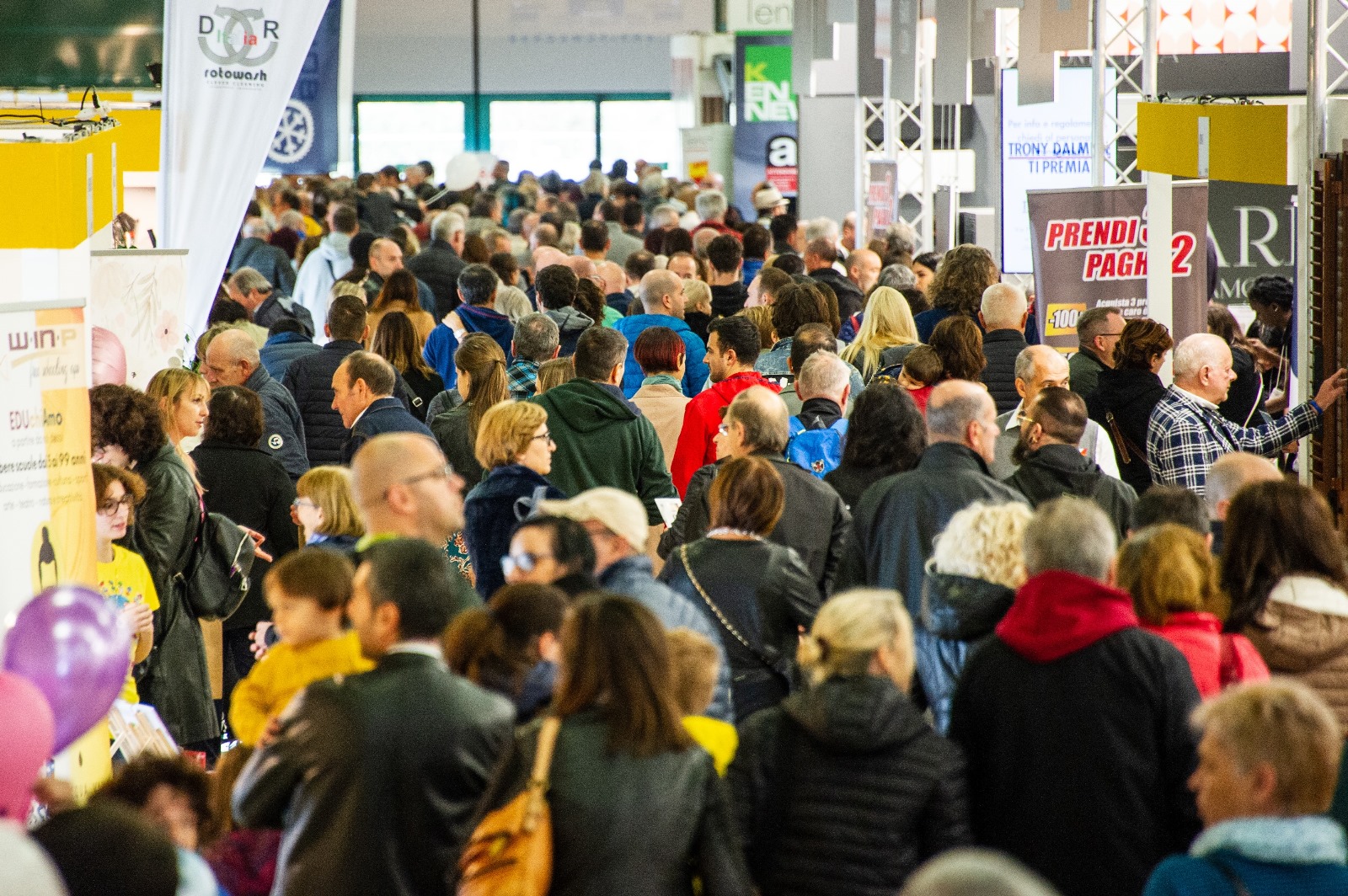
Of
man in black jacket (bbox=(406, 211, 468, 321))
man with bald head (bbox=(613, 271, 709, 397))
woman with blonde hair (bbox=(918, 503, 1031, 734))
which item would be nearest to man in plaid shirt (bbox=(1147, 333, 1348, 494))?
woman with blonde hair (bbox=(918, 503, 1031, 734))

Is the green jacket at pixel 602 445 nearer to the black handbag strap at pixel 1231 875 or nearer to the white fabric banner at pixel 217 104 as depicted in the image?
the white fabric banner at pixel 217 104

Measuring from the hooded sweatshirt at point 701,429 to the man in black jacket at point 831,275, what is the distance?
299 cm

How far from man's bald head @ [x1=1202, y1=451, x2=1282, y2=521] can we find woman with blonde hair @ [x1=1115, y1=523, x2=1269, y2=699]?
35.1 inches

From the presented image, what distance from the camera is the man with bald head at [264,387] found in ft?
22.4

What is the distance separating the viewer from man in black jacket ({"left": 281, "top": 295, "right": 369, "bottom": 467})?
7445mm

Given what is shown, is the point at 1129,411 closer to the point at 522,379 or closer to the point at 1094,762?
the point at 522,379

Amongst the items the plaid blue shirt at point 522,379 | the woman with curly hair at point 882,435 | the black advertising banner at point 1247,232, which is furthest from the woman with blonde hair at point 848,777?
the black advertising banner at point 1247,232

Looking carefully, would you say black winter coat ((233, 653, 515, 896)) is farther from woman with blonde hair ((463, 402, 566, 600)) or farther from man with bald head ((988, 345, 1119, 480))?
man with bald head ((988, 345, 1119, 480))

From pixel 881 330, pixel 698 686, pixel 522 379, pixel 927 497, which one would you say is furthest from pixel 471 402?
pixel 698 686

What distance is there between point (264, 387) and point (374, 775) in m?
4.24

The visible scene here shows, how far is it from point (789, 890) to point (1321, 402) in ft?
13.3

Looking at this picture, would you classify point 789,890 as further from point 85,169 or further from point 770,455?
point 85,169

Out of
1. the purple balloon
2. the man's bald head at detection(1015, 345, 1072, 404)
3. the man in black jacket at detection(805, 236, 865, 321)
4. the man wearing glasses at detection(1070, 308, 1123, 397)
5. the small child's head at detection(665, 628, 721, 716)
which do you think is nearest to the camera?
the small child's head at detection(665, 628, 721, 716)

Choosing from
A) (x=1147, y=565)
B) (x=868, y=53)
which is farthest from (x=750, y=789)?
(x=868, y=53)
